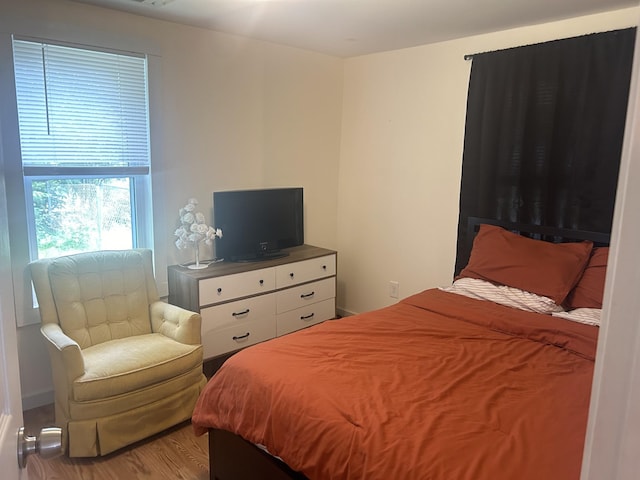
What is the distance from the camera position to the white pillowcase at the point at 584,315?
2472mm

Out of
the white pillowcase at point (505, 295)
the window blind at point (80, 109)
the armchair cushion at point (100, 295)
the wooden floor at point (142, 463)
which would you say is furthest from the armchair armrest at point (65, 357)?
the white pillowcase at point (505, 295)

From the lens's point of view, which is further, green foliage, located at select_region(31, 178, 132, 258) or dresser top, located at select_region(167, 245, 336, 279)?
dresser top, located at select_region(167, 245, 336, 279)

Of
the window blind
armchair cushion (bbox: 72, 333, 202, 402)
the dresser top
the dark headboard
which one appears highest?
the window blind

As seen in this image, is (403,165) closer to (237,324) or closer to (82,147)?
(237,324)

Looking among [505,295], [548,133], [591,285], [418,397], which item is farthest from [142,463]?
[548,133]

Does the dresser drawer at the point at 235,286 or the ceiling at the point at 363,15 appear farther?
the dresser drawer at the point at 235,286

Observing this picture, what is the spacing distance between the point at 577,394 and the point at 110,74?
2971mm

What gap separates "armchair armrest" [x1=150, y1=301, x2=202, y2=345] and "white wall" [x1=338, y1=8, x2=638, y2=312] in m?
1.88

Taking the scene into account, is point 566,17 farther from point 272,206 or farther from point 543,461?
point 543,461

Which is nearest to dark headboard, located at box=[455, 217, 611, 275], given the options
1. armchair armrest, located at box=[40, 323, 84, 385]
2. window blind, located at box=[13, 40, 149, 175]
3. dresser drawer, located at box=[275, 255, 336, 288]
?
dresser drawer, located at box=[275, 255, 336, 288]

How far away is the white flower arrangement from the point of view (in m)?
3.21

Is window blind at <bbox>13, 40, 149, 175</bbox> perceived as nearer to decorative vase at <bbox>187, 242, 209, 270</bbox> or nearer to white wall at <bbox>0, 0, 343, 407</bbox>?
white wall at <bbox>0, 0, 343, 407</bbox>

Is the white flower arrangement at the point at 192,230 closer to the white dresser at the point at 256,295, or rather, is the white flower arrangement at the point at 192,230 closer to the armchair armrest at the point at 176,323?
the white dresser at the point at 256,295

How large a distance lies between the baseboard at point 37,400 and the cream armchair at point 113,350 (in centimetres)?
41
